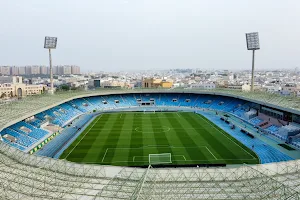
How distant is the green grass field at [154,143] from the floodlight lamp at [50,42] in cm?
1978

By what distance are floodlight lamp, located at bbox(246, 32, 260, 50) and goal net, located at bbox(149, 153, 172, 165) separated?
39.2m

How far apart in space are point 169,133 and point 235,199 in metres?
30.4

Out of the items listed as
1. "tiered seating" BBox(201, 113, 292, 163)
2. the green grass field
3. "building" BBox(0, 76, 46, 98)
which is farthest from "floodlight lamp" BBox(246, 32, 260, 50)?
"building" BBox(0, 76, 46, 98)

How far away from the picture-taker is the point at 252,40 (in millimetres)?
60938

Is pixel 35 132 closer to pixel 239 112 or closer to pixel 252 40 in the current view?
pixel 239 112

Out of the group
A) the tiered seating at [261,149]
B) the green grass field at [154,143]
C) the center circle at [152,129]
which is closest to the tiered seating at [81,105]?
the green grass field at [154,143]

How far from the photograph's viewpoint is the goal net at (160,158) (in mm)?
30078

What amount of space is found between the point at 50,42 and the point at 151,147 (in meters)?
37.7

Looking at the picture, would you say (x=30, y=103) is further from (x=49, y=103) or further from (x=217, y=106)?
(x=217, y=106)

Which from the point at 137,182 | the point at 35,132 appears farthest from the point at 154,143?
the point at 137,182

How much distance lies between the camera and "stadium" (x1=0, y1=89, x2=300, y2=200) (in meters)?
13.9

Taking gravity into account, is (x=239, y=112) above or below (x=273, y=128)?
above

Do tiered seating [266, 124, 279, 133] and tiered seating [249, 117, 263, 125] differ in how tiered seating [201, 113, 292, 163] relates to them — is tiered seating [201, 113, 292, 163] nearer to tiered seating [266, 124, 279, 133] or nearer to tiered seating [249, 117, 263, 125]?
tiered seating [266, 124, 279, 133]

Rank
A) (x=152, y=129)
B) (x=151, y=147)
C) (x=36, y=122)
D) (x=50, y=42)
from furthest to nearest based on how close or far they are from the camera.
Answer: (x=50, y=42)
(x=152, y=129)
(x=36, y=122)
(x=151, y=147)
